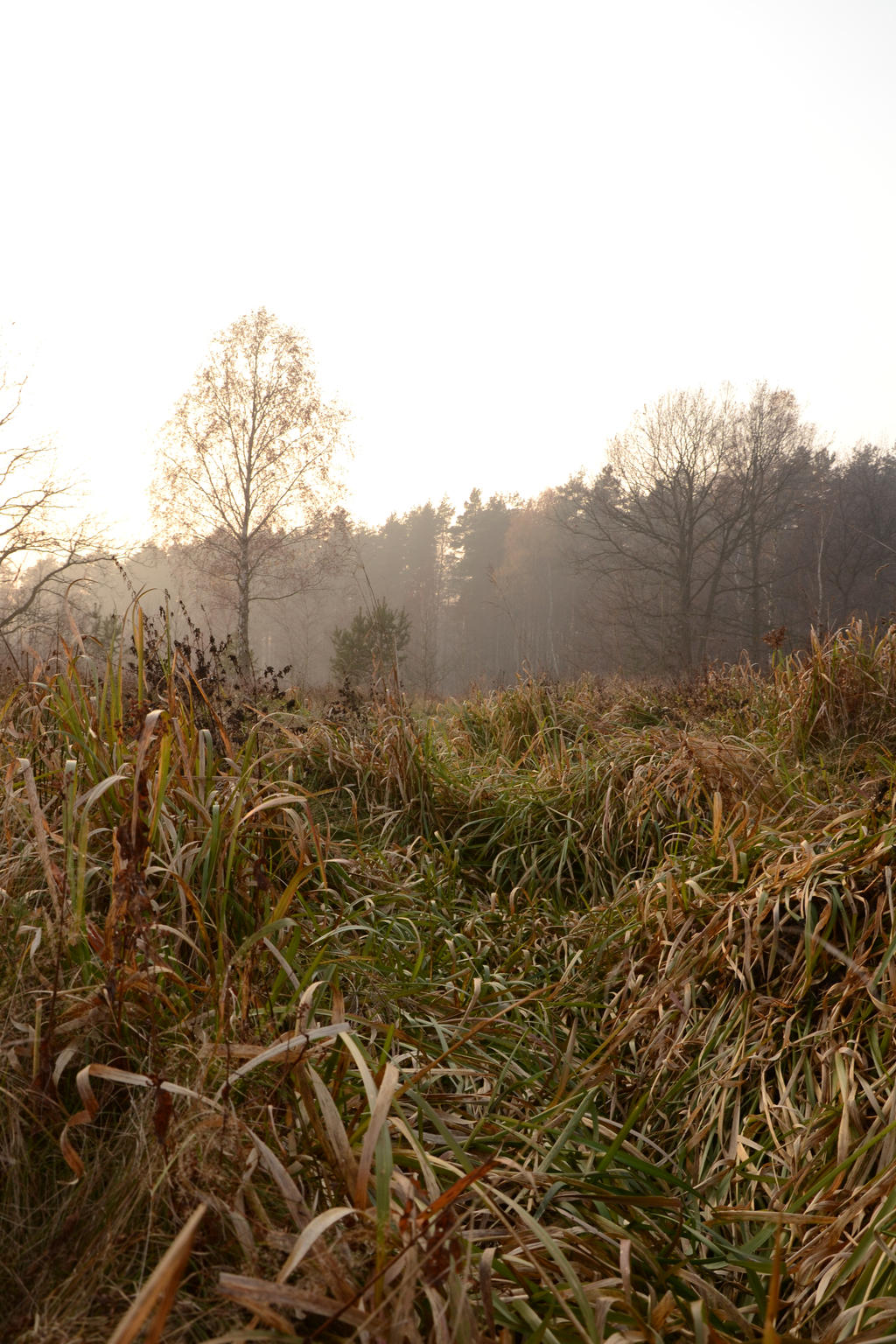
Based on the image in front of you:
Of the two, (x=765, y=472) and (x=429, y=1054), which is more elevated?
(x=765, y=472)

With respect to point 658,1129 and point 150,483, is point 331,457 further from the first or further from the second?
point 658,1129

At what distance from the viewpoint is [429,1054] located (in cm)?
173

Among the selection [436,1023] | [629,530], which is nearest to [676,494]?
[629,530]

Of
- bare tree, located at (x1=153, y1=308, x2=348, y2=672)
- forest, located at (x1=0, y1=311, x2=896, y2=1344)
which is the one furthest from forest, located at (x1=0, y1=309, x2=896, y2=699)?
forest, located at (x1=0, y1=311, x2=896, y2=1344)

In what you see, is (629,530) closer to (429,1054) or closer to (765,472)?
(765,472)

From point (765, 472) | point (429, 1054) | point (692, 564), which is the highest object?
point (765, 472)

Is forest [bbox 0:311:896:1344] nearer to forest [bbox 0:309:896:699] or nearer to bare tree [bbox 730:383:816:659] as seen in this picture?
forest [bbox 0:309:896:699]

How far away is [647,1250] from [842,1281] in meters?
0.30

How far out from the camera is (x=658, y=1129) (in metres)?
1.78

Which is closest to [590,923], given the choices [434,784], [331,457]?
[434,784]

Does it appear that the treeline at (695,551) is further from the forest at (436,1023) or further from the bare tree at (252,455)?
the forest at (436,1023)

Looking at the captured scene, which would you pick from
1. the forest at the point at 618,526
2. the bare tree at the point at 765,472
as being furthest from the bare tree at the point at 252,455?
the bare tree at the point at 765,472

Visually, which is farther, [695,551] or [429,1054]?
[695,551]

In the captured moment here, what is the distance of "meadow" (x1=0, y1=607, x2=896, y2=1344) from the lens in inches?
38.4
